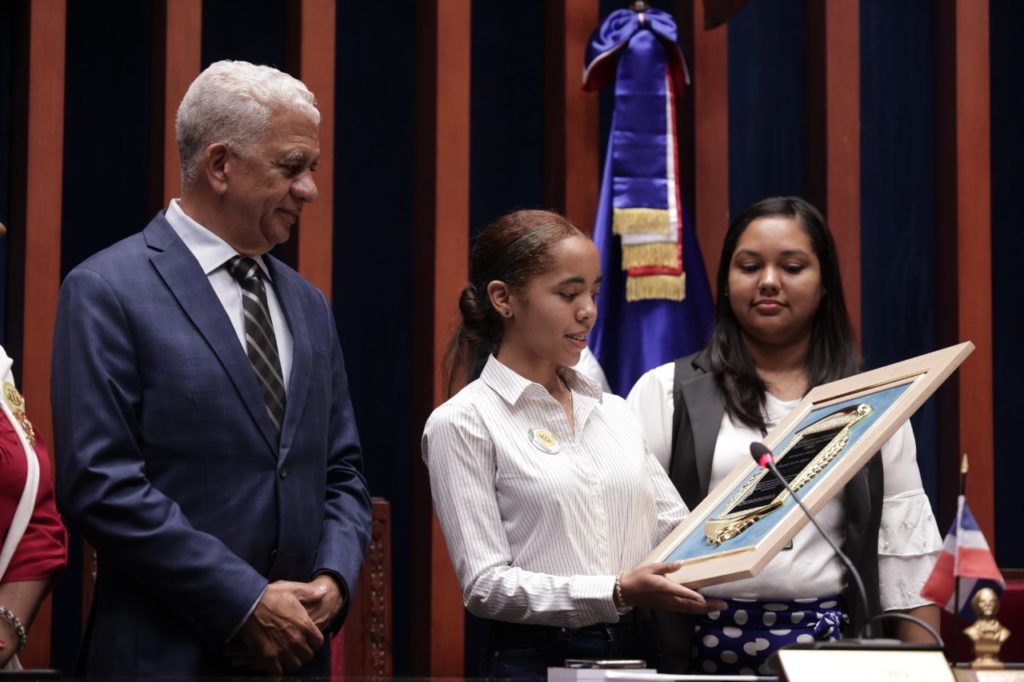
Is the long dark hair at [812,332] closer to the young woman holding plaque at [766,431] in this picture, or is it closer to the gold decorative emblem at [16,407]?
the young woman holding plaque at [766,431]

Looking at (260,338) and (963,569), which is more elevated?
(260,338)

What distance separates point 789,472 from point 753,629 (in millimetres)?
578

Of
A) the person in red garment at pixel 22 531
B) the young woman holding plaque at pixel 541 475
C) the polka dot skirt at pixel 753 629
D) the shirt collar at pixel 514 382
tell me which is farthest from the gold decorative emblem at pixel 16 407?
the polka dot skirt at pixel 753 629

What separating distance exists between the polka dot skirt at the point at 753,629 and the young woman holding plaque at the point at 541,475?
118mm

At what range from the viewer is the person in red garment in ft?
6.84

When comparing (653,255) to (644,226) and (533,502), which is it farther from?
(533,502)

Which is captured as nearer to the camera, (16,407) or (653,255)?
(16,407)

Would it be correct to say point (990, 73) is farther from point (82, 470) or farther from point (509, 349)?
point (82, 470)

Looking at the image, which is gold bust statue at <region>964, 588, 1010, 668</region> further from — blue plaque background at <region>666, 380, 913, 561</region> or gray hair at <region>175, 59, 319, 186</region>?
gray hair at <region>175, 59, 319, 186</region>

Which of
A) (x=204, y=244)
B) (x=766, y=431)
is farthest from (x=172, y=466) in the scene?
(x=766, y=431)

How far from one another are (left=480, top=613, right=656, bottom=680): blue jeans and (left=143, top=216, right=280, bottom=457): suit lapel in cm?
45

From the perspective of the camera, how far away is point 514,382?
2285 millimetres

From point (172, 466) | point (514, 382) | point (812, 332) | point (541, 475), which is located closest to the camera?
point (172, 466)

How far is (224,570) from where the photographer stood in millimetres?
1986
